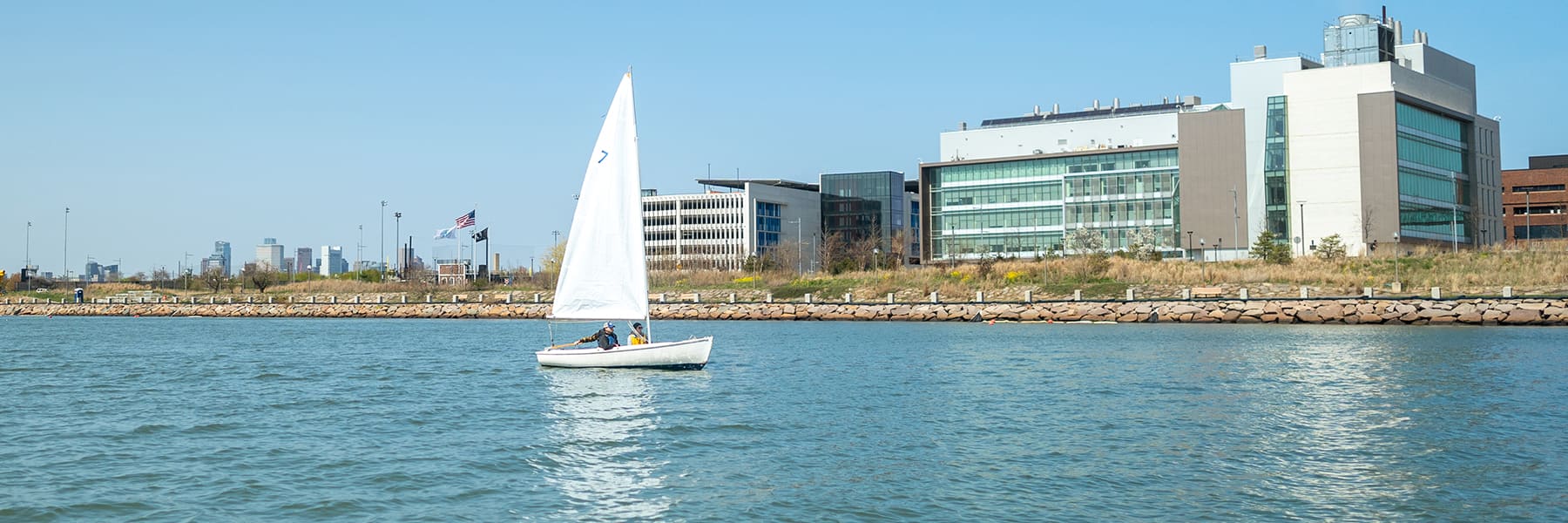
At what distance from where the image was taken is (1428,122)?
128375 mm

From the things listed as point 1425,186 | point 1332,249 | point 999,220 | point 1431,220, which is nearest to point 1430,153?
point 1425,186

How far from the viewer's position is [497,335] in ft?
243

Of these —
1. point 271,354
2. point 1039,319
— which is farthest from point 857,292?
point 271,354

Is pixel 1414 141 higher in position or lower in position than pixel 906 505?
higher

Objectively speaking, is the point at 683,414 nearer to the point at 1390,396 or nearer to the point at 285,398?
the point at 285,398

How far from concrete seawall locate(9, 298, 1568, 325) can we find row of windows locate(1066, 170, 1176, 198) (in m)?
55.9

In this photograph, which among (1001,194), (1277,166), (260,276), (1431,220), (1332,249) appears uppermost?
(1277,166)

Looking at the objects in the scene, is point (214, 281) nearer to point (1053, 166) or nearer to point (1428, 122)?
point (1053, 166)

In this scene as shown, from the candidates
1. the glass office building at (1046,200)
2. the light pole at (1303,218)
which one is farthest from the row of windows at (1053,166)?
the light pole at (1303,218)

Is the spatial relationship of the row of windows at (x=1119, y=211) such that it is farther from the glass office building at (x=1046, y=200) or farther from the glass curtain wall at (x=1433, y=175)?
the glass curtain wall at (x=1433, y=175)

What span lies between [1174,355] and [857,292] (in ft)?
194

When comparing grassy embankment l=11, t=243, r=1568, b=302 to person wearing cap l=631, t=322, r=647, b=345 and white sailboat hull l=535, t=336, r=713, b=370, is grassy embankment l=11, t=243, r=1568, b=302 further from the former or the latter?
person wearing cap l=631, t=322, r=647, b=345

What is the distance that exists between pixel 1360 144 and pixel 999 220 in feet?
134

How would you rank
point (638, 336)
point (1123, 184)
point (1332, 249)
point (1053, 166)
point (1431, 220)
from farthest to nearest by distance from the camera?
point (1053, 166)
point (1123, 184)
point (1431, 220)
point (1332, 249)
point (638, 336)
